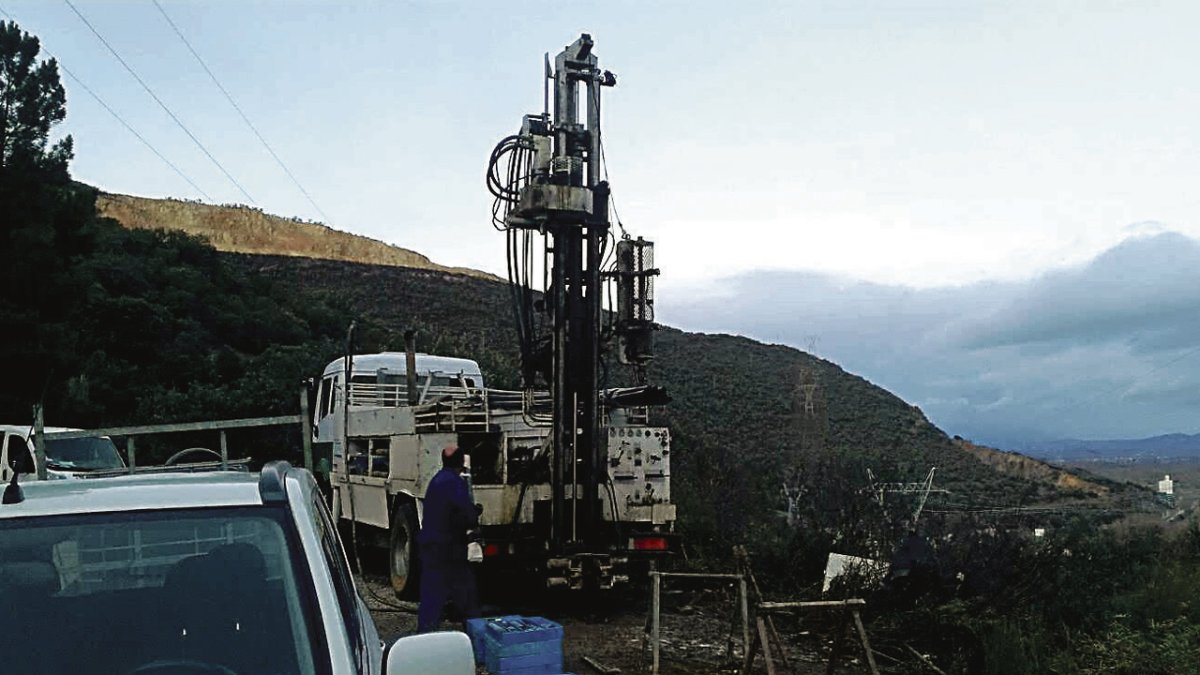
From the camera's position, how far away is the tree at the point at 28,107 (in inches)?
851

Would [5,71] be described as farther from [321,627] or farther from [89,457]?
[321,627]

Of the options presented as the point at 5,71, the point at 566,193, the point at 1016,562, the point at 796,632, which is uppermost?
the point at 5,71

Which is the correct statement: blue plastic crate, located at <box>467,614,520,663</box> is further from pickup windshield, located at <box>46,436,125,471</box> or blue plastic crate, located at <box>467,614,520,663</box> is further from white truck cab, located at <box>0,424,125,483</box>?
pickup windshield, located at <box>46,436,125,471</box>

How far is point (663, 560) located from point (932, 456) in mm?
32843

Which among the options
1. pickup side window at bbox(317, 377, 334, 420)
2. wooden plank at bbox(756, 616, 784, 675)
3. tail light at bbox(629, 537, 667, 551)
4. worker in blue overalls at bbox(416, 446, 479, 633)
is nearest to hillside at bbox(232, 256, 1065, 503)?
pickup side window at bbox(317, 377, 334, 420)

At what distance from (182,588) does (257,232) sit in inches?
2495

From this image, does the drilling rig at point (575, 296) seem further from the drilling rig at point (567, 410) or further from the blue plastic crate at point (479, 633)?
the blue plastic crate at point (479, 633)

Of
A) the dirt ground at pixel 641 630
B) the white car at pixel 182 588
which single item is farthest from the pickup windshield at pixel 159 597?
the dirt ground at pixel 641 630

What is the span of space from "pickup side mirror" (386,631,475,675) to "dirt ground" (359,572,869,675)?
18.3ft

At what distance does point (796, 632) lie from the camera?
1044cm

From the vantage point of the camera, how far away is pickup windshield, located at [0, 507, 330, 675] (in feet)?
10.5

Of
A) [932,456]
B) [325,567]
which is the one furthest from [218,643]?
[932,456]

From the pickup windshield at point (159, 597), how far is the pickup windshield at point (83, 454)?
12764mm

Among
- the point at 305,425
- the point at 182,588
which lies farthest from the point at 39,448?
the point at 182,588
